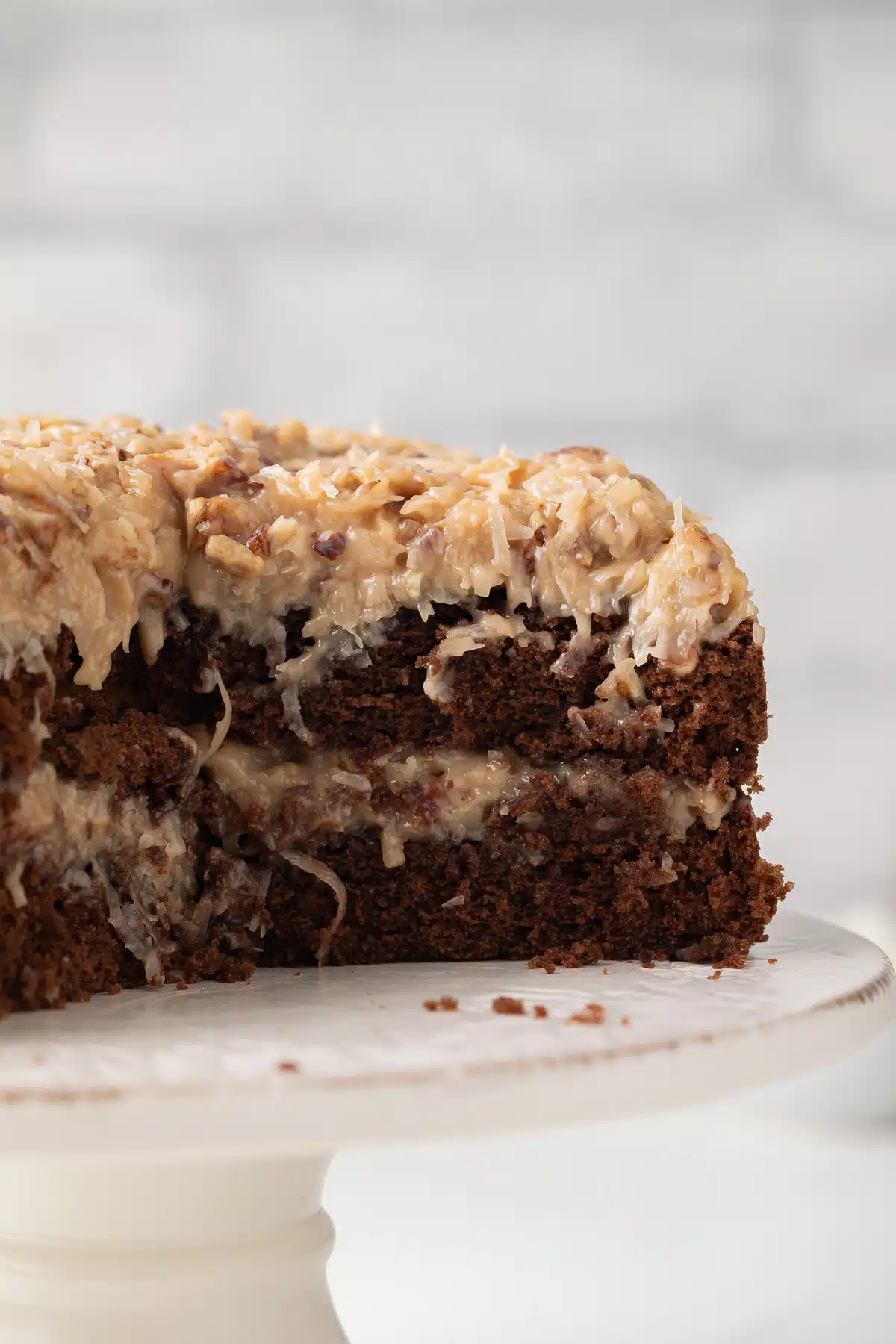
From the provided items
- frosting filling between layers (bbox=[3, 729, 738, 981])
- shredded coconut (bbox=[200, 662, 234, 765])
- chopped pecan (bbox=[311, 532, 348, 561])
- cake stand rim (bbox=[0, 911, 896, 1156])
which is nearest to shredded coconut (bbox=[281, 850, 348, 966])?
frosting filling between layers (bbox=[3, 729, 738, 981])

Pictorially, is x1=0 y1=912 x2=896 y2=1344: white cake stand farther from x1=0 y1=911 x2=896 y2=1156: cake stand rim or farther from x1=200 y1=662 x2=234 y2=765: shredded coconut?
x1=200 y1=662 x2=234 y2=765: shredded coconut

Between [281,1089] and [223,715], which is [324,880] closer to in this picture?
[223,715]

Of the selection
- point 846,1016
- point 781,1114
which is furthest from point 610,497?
point 781,1114

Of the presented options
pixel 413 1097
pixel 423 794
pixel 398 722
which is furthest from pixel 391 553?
pixel 413 1097

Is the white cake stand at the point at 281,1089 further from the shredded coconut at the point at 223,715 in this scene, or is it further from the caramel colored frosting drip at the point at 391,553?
the caramel colored frosting drip at the point at 391,553

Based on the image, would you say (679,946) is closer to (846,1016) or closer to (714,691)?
(714,691)
